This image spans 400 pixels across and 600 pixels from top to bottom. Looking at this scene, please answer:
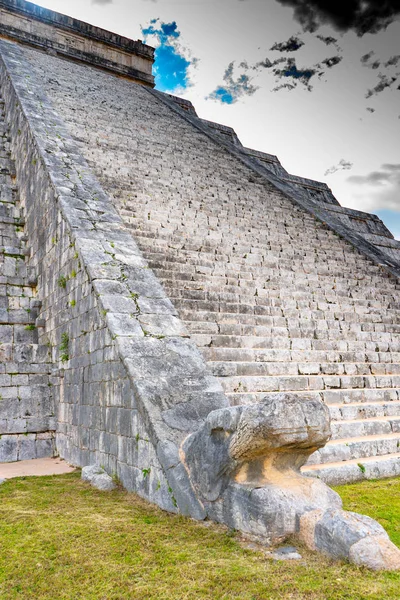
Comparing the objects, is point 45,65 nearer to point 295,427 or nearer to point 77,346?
point 77,346

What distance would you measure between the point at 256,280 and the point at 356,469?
3.93m

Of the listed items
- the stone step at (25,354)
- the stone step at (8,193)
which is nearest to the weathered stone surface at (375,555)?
the stone step at (25,354)

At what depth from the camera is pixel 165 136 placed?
1438cm

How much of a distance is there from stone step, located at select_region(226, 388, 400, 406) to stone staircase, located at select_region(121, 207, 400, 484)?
13 mm

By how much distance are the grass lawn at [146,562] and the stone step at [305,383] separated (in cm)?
171

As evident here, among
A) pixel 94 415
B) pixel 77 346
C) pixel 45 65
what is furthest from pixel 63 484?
pixel 45 65

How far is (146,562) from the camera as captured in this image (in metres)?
2.79

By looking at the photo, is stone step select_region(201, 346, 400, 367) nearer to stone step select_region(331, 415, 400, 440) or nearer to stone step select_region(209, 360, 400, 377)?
stone step select_region(209, 360, 400, 377)

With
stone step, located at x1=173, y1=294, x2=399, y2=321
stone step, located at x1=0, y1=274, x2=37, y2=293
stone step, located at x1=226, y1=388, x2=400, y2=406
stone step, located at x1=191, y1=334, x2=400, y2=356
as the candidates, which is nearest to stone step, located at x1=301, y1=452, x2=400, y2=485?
stone step, located at x1=226, y1=388, x2=400, y2=406

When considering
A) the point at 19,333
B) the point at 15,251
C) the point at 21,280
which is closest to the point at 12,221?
the point at 15,251

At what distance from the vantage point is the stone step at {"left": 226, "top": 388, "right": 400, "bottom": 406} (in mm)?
5109

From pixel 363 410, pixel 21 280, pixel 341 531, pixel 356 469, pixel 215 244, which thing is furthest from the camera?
pixel 215 244

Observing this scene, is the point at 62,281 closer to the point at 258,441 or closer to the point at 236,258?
the point at 236,258

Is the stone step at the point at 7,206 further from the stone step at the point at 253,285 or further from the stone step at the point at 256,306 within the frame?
the stone step at the point at 256,306
